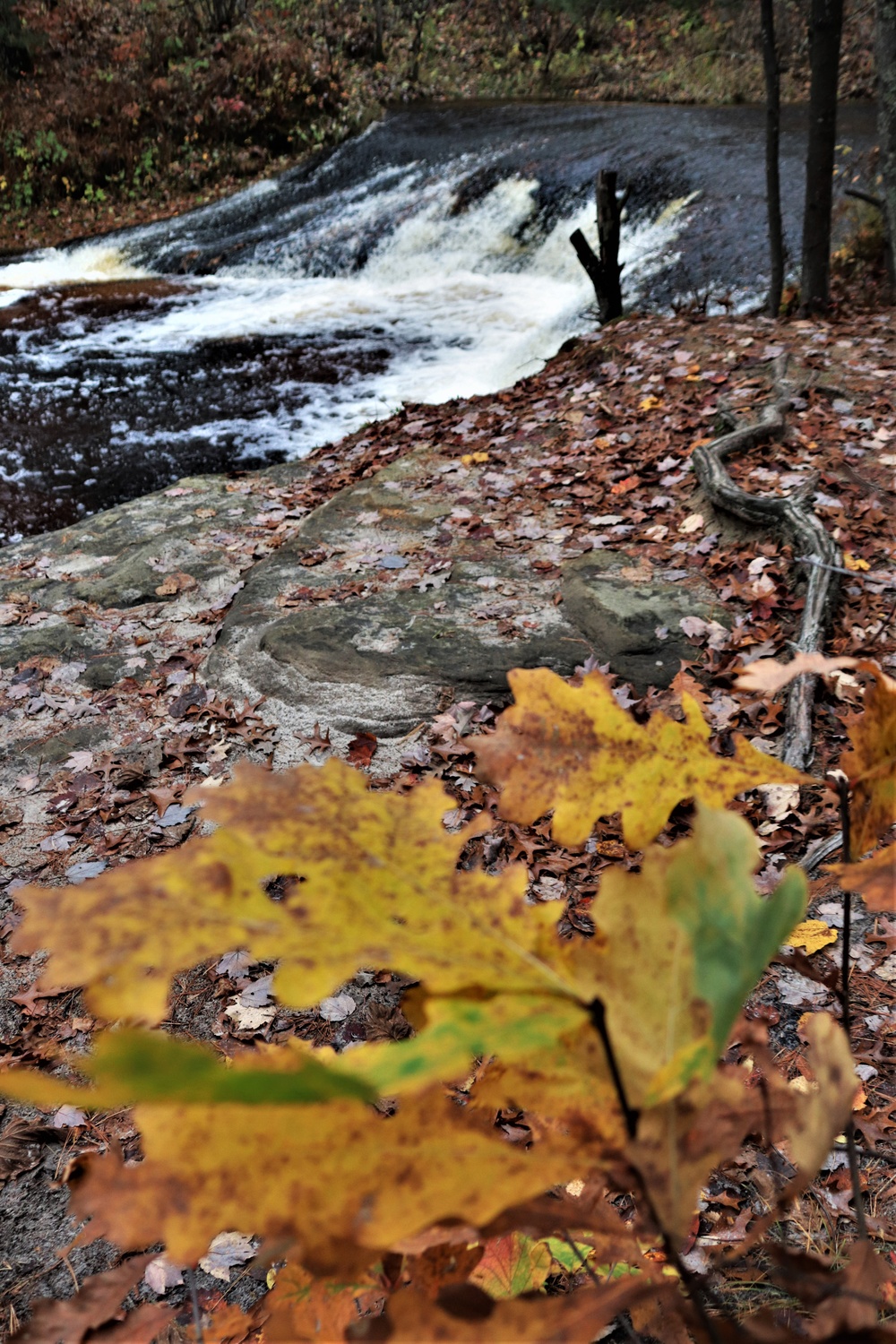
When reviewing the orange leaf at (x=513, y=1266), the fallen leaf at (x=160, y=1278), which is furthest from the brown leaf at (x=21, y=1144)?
the orange leaf at (x=513, y=1266)

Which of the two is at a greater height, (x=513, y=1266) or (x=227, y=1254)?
→ (x=513, y=1266)

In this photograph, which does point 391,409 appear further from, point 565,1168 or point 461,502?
point 565,1168

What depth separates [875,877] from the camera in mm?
548

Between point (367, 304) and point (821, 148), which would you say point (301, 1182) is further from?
point (367, 304)

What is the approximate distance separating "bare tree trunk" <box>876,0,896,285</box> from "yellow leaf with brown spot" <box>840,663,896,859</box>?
6802 millimetres

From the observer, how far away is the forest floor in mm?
2084

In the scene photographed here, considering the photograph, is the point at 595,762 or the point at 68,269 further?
the point at 68,269

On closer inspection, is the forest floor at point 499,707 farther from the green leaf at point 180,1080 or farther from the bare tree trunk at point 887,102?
the bare tree trunk at point 887,102

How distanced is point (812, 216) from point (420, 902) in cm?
859

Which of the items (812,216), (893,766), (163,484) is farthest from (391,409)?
(893,766)

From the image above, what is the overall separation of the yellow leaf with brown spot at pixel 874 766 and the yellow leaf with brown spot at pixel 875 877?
30 millimetres

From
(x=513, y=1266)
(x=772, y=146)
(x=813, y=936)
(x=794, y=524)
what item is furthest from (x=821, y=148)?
(x=513, y=1266)

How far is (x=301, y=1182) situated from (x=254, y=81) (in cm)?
2487

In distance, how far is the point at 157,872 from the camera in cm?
43
